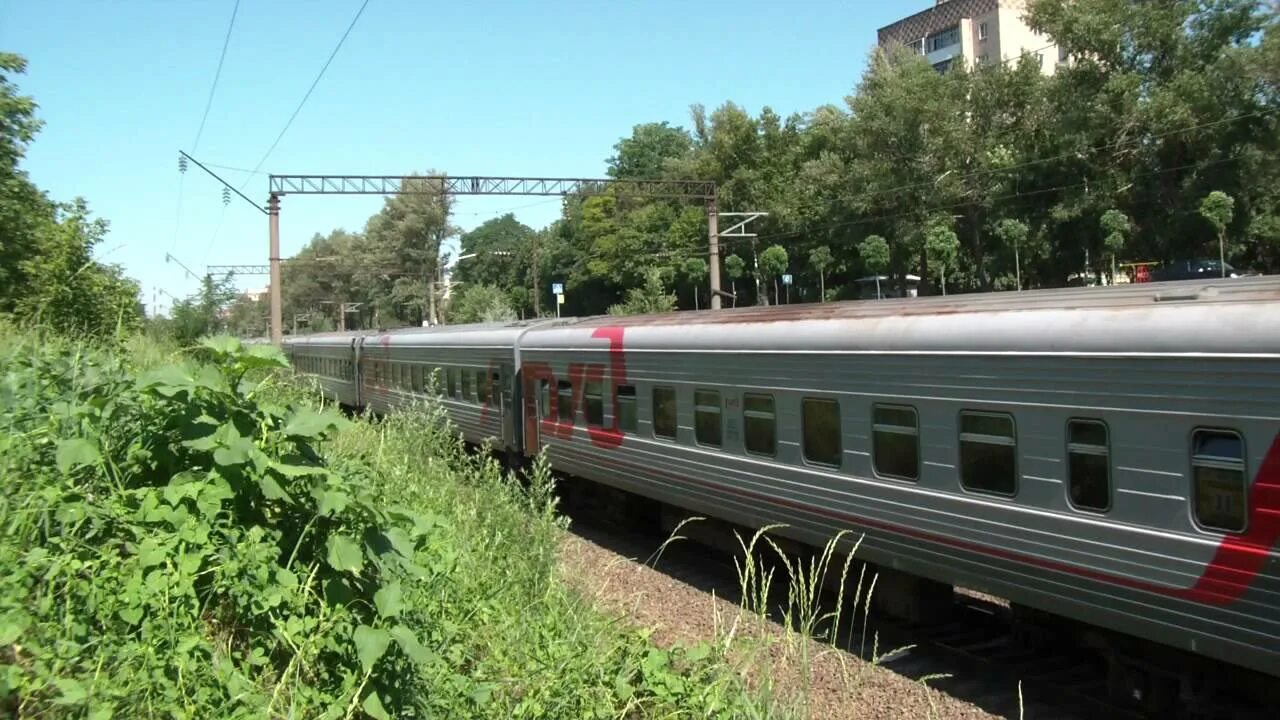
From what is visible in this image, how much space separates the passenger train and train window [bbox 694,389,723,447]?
21mm

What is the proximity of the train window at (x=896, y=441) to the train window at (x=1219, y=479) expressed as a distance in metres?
2.23

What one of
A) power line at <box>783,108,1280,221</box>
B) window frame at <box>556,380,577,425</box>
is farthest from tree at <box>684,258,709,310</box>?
window frame at <box>556,380,577,425</box>

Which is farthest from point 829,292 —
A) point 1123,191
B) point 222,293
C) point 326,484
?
point 326,484

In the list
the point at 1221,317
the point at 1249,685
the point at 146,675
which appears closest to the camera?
the point at 146,675

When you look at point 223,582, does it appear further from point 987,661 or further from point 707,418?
point 707,418

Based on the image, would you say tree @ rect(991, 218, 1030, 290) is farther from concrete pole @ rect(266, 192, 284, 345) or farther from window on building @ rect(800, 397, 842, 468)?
window on building @ rect(800, 397, 842, 468)

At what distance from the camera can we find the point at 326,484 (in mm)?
4293

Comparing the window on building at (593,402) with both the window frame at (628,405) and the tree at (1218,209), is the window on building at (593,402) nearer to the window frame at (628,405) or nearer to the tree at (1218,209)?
the window frame at (628,405)

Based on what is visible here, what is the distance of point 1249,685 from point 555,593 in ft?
13.4

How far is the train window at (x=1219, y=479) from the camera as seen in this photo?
5543 mm

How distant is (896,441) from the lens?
7980mm

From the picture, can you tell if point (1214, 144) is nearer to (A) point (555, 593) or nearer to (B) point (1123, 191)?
(B) point (1123, 191)

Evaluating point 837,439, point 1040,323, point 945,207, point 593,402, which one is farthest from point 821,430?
point 945,207

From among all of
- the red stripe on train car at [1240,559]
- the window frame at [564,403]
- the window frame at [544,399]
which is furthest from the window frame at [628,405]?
the red stripe on train car at [1240,559]
